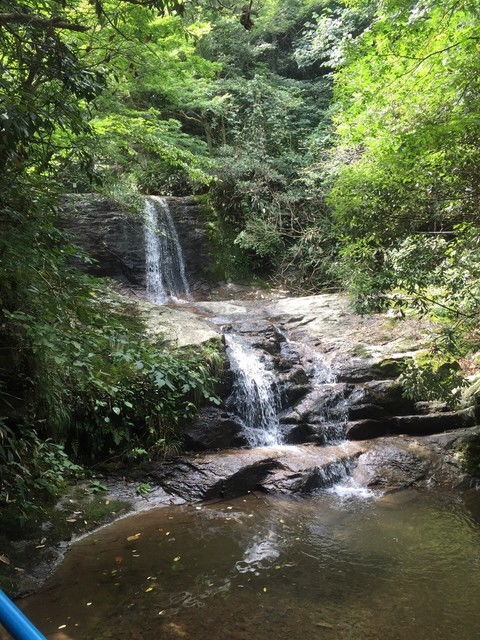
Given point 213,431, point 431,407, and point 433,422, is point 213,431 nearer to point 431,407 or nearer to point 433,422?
point 433,422

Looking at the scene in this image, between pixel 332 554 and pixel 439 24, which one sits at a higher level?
pixel 439 24

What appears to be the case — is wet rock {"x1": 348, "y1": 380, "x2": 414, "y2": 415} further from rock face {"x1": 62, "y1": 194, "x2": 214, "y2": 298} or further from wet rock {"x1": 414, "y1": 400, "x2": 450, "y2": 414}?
rock face {"x1": 62, "y1": 194, "x2": 214, "y2": 298}

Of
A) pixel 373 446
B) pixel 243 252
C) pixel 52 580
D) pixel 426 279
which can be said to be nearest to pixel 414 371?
pixel 426 279

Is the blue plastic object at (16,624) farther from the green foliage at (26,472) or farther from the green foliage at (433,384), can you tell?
the green foliage at (433,384)

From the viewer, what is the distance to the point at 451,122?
4.77 meters

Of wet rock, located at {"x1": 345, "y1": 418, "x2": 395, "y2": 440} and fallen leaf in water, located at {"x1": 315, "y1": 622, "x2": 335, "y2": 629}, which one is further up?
fallen leaf in water, located at {"x1": 315, "y1": 622, "x2": 335, "y2": 629}

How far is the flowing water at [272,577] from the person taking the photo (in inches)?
135

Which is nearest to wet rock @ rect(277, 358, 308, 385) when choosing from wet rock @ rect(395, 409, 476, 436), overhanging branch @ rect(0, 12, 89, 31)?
wet rock @ rect(395, 409, 476, 436)

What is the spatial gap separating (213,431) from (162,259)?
8325mm

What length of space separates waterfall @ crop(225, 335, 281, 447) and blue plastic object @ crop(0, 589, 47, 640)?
7.11 metres

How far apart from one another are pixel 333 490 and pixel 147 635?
12.8 feet

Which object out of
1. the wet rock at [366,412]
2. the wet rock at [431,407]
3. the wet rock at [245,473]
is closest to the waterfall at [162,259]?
the wet rock at [366,412]

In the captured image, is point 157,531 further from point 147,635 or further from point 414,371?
point 414,371

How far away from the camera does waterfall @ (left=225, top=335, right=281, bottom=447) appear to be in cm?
814
